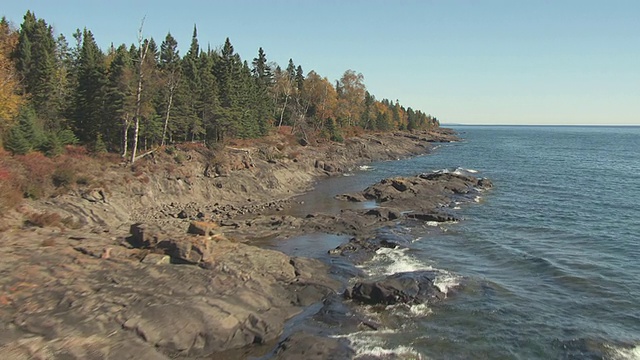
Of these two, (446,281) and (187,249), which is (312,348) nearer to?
(187,249)

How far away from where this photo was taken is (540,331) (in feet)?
64.6

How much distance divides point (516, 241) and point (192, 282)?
86.2 ft

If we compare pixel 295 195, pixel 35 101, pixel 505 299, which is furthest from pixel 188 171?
pixel 505 299

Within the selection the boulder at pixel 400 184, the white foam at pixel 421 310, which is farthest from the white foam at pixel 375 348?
the boulder at pixel 400 184

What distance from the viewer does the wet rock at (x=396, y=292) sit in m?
21.9

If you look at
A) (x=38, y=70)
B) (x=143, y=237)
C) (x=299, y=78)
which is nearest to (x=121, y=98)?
(x=38, y=70)

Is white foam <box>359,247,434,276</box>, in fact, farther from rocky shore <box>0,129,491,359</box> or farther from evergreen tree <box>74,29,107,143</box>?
evergreen tree <box>74,29,107,143</box>

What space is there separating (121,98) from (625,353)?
156 ft

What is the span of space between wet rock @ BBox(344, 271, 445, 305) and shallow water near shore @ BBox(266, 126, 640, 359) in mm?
645

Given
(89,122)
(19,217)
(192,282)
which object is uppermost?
(89,122)

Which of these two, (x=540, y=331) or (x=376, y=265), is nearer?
(x=540, y=331)

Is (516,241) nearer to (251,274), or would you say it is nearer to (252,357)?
(251,274)

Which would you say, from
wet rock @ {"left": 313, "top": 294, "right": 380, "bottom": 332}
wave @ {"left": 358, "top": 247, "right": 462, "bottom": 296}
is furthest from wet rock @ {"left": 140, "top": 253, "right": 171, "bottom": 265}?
wave @ {"left": 358, "top": 247, "right": 462, "bottom": 296}

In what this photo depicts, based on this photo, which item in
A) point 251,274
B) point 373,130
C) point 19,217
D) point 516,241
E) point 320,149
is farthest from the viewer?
point 373,130
